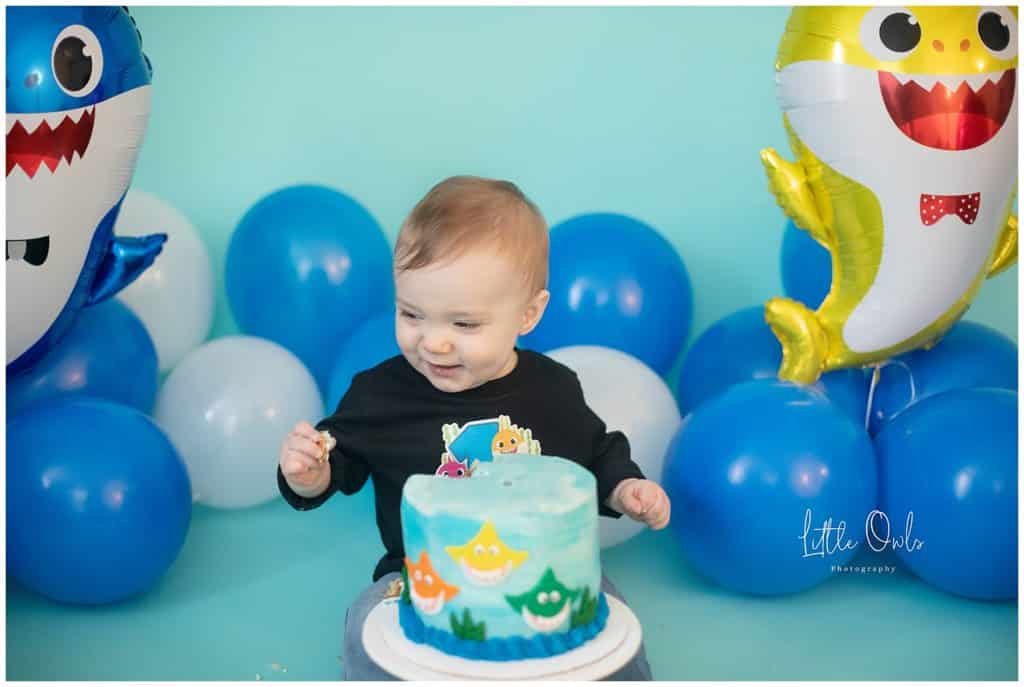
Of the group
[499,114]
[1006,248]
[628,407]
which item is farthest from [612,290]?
[1006,248]

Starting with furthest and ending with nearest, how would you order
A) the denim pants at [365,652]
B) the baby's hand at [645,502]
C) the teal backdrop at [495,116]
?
1. the teal backdrop at [495,116]
2. the baby's hand at [645,502]
3. the denim pants at [365,652]

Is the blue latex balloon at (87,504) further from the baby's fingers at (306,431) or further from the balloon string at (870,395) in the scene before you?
the balloon string at (870,395)

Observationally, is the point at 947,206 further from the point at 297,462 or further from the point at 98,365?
the point at 98,365

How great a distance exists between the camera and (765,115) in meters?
3.19

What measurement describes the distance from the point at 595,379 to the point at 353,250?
2.56 ft

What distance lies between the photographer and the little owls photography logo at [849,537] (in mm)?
2111

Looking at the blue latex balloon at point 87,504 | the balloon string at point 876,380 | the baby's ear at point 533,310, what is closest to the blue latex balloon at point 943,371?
the balloon string at point 876,380

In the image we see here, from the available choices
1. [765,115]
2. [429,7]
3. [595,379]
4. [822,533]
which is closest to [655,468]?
[595,379]

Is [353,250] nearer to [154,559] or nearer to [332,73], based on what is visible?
[332,73]

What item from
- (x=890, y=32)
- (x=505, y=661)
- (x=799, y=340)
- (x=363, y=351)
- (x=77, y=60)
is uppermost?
(x=890, y=32)

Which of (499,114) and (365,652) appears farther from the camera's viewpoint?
(499,114)

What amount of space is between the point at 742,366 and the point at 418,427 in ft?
3.17

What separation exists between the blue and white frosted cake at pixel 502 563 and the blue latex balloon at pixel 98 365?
3.31 ft

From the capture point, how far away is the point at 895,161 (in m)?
2.20
